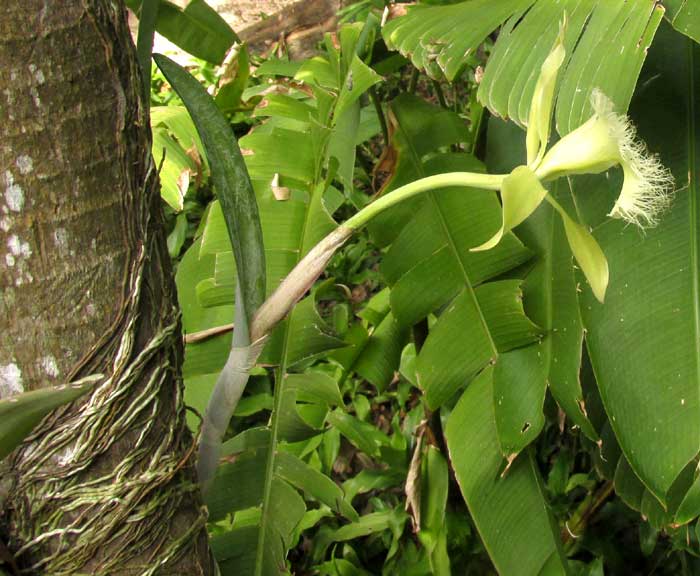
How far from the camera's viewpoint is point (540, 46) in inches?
25.7

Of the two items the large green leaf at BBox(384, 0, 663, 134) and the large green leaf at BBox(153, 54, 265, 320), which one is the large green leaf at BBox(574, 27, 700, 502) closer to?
the large green leaf at BBox(384, 0, 663, 134)

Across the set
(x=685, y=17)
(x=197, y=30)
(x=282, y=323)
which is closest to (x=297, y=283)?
(x=282, y=323)

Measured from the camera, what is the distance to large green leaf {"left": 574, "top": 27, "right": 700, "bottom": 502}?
0.66 meters

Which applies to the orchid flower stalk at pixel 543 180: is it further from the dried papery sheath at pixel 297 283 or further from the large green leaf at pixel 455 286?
the large green leaf at pixel 455 286

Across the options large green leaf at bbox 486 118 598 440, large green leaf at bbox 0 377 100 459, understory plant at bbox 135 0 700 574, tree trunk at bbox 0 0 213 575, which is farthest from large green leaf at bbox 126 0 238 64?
large green leaf at bbox 0 377 100 459

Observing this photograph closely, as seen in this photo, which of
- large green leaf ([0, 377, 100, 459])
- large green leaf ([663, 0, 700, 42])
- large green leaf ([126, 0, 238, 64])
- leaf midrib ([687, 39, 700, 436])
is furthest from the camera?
large green leaf ([126, 0, 238, 64])

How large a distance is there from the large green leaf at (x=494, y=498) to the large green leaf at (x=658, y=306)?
0.14 metres

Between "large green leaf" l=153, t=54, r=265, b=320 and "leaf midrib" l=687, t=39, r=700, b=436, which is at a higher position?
"large green leaf" l=153, t=54, r=265, b=320

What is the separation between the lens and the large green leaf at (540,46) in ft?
1.98

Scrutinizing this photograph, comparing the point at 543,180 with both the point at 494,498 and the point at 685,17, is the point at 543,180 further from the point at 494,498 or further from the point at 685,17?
the point at 494,498

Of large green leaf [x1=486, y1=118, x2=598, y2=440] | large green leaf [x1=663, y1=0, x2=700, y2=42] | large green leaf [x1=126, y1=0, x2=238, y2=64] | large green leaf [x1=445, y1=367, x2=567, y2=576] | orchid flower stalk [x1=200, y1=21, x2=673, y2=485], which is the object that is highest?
large green leaf [x1=126, y1=0, x2=238, y2=64]

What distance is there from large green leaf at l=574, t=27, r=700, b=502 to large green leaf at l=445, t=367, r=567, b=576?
0.14m

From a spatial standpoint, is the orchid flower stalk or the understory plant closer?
the orchid flower stalk

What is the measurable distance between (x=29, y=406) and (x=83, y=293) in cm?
9
